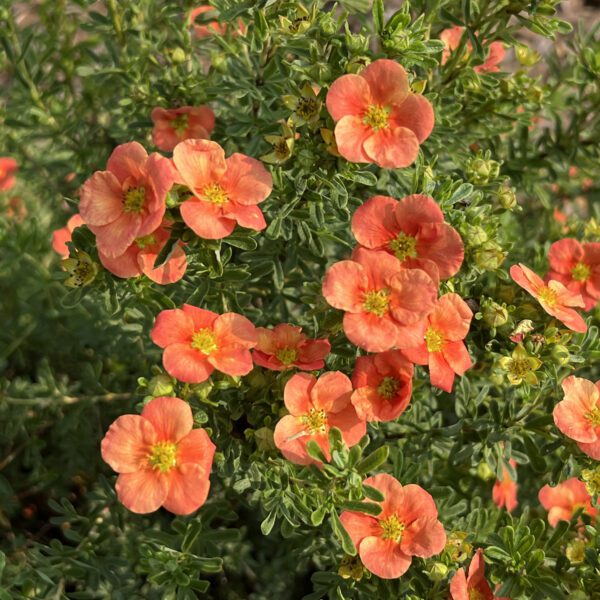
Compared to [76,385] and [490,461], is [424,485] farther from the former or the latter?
[76,385]

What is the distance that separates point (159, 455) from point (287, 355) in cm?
48

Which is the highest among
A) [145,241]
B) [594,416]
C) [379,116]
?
[379,116]

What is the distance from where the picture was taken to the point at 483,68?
2.96 metres

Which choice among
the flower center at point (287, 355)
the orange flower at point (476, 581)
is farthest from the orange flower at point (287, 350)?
the orange flower at point (476, 581)

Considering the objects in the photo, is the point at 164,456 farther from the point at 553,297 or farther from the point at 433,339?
the point at 553,297

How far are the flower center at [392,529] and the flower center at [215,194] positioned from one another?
1.02 meters

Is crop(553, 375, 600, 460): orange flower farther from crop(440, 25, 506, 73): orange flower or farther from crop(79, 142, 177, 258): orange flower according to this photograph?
crop(440, 25, 506, 73): orange flower

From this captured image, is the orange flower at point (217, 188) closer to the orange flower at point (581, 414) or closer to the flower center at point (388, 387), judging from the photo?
the flower center at point (388, 387)

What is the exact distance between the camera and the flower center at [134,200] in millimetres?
1947

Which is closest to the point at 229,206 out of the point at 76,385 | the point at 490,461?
the point at 490,461

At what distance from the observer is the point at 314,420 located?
197cm

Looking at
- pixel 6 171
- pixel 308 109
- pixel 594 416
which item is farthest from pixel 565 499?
pixel 6 171

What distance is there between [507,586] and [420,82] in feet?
5.00

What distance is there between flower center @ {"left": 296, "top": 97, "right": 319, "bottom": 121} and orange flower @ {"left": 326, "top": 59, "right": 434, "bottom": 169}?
3.8 inches
